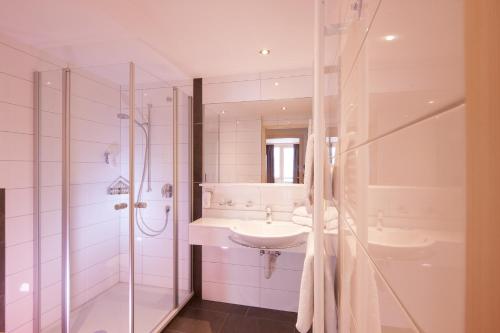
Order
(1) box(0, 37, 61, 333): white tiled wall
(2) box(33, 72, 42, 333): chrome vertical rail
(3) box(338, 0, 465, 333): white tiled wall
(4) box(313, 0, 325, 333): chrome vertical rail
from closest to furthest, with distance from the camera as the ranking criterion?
(3) box(338, 0, 465, 333): white tiled wall < (4) box(313, 0, 325, 333): chrome vertical rail < (1) box(0, 37, 61, 333): white tiled wall < (2) box(33, 72, 42, 333): chrome vertical rail

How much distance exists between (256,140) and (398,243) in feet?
6.13

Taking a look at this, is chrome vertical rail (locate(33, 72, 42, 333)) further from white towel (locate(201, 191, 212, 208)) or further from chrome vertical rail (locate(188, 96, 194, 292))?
white towel (locate(201, 191, 212, 208))

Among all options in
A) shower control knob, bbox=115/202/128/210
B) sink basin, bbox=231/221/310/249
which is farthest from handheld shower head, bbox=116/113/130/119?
sink basin, bbox=231/221/310/249

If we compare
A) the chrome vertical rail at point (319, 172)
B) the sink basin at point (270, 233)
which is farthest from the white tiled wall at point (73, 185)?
the chrome vertical rail at point (319, 172)

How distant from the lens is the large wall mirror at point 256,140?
82.0 inches

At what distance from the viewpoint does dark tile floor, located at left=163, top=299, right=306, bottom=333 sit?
6.20 ft

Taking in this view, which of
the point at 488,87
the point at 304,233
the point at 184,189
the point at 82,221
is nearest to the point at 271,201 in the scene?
the point at 304,233

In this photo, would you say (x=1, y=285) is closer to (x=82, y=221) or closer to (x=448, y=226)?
(x=82, y=221)

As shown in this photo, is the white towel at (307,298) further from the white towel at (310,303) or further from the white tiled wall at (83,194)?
the white tiled wall at (83,194)

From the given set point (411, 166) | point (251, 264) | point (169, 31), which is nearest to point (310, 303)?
point (411, 166)

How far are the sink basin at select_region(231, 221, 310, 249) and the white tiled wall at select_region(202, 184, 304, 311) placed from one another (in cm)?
14

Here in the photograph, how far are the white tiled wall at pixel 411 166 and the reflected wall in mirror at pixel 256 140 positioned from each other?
1523mm

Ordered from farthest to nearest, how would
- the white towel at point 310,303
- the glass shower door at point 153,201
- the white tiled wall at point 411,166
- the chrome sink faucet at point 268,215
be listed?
the chrome sink faucet at point 268,215, the glass shower door at point 153,201, the white towel at point 310,303, the white tiled wall at point 411,166

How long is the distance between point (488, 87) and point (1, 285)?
7.60 ft
